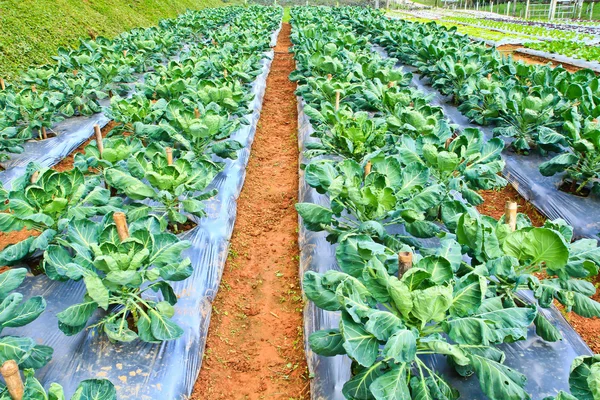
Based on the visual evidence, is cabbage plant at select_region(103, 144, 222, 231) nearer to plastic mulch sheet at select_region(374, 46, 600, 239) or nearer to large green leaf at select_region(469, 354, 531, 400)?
large green leaf at select_region(469, 354, 531, 400)

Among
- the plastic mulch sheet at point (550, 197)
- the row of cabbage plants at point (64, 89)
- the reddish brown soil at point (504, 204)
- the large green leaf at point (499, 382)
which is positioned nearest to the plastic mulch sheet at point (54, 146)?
the row of cabbage plants at point (64, 89)

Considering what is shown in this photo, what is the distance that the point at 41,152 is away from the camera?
6891 millimetres

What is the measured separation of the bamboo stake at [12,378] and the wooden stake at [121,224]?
1.24 meters

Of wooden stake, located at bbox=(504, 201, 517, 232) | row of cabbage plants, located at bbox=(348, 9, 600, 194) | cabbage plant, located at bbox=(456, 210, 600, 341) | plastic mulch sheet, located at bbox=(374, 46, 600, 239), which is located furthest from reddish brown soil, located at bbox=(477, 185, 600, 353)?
wooden stake, located at bbox=(504, 201, 517, 232)

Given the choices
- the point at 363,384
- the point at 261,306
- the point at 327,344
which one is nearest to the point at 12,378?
the point at 327,344

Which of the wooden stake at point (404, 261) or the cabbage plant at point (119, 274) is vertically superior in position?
the wooden stake at point (404, 261)

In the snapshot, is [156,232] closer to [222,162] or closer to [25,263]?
[25,263]

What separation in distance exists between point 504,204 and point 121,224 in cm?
504

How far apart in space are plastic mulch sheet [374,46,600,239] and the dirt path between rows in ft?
10.3

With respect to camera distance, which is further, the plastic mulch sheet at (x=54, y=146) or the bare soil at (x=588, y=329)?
the plastic mulch sheet at (x=54, y=146)

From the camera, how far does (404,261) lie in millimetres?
2660

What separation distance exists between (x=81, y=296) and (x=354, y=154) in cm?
335

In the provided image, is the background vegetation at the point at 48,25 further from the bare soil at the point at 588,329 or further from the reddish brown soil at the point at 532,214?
the bare soil at the point at 588,329

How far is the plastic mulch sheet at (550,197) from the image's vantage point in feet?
16.2
